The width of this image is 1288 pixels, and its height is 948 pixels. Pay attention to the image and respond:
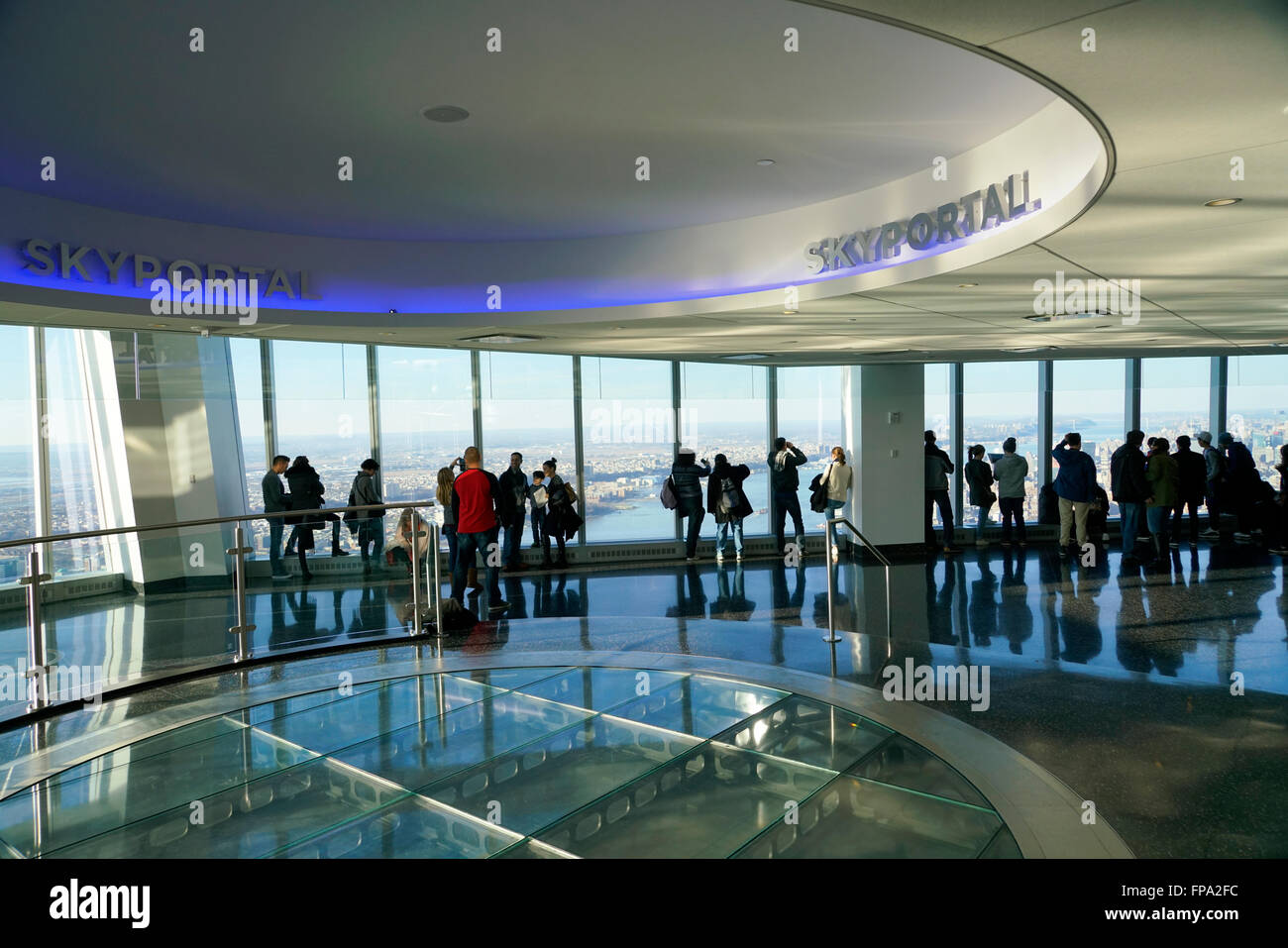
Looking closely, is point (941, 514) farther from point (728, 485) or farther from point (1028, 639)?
point (1028, 639)

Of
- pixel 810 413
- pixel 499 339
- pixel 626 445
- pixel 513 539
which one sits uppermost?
pixel 499 339

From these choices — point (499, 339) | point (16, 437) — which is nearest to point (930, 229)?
point (499, 339)

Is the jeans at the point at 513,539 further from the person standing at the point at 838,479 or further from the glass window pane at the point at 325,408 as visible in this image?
the person standing at the point at 838,479

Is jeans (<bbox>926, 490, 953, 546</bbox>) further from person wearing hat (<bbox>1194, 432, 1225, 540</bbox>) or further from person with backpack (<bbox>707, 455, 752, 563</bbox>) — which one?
person wearing hat (<bbox>1194, 432, 1225, 540</bbox>)

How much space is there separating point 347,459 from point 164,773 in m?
8.87

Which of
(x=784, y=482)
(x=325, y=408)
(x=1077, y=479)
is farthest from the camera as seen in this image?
(x=784, y=482)

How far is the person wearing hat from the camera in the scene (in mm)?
14008

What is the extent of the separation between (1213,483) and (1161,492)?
2.26m

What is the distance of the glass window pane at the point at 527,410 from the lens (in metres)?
14.3

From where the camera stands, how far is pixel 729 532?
1527 cm

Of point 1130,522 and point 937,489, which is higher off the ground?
point 937,489

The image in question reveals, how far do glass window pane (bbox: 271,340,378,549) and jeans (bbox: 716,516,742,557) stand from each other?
218 inches

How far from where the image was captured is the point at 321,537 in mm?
7527

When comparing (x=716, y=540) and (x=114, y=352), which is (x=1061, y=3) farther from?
(x=716, y=540)
